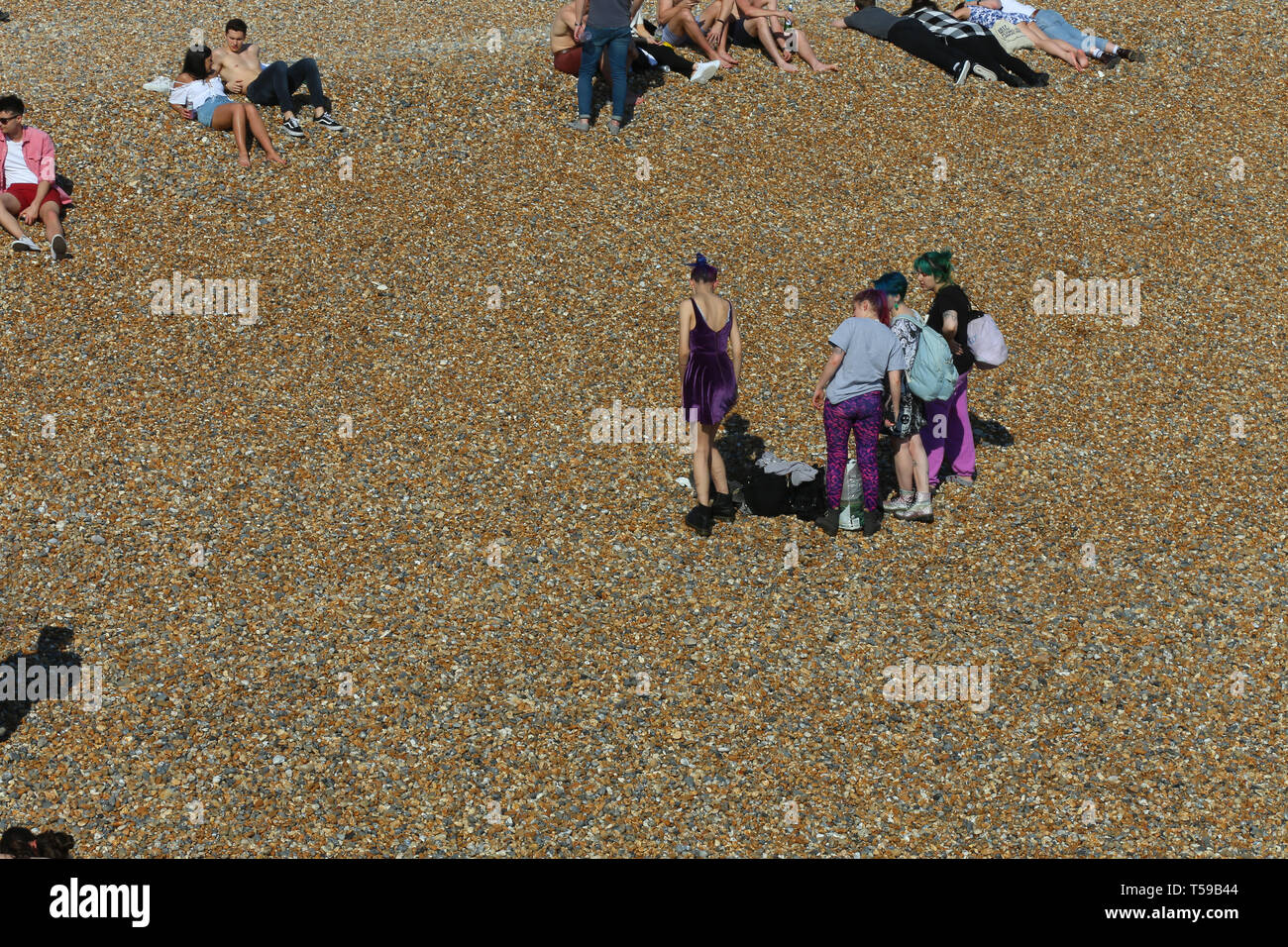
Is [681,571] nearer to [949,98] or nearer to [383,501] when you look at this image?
[383,501]

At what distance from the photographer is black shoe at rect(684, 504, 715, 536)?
336 inches

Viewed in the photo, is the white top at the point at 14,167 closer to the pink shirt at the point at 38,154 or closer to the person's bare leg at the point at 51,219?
the pink shirt at the point at 38,154

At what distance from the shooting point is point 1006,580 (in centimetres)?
829

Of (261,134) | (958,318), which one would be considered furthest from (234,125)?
(958,318)

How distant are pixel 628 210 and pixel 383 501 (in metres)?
4.68

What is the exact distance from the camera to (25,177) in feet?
36.7

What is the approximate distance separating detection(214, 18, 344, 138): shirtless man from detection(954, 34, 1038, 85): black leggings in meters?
7.63

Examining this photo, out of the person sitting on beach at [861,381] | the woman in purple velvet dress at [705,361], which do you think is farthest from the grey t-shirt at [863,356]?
the woman in purple velvet dress at [705,361]

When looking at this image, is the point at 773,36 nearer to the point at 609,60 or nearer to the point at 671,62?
the point at 671,62

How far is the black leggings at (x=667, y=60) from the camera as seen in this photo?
45.9 feet

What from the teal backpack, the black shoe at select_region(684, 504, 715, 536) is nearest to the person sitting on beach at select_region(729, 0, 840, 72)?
the teal backpack

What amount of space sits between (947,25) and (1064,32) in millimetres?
1613

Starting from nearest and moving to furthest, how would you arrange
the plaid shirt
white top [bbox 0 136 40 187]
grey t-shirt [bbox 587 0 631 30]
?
1. white top [bbox 0 136 40 187]
2. grey t-shirt [bbox 587 0 631 30]
3. the plaid shirt

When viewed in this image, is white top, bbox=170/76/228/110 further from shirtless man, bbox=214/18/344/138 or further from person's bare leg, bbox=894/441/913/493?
person's bare leg, bbox=894/441/913/493
